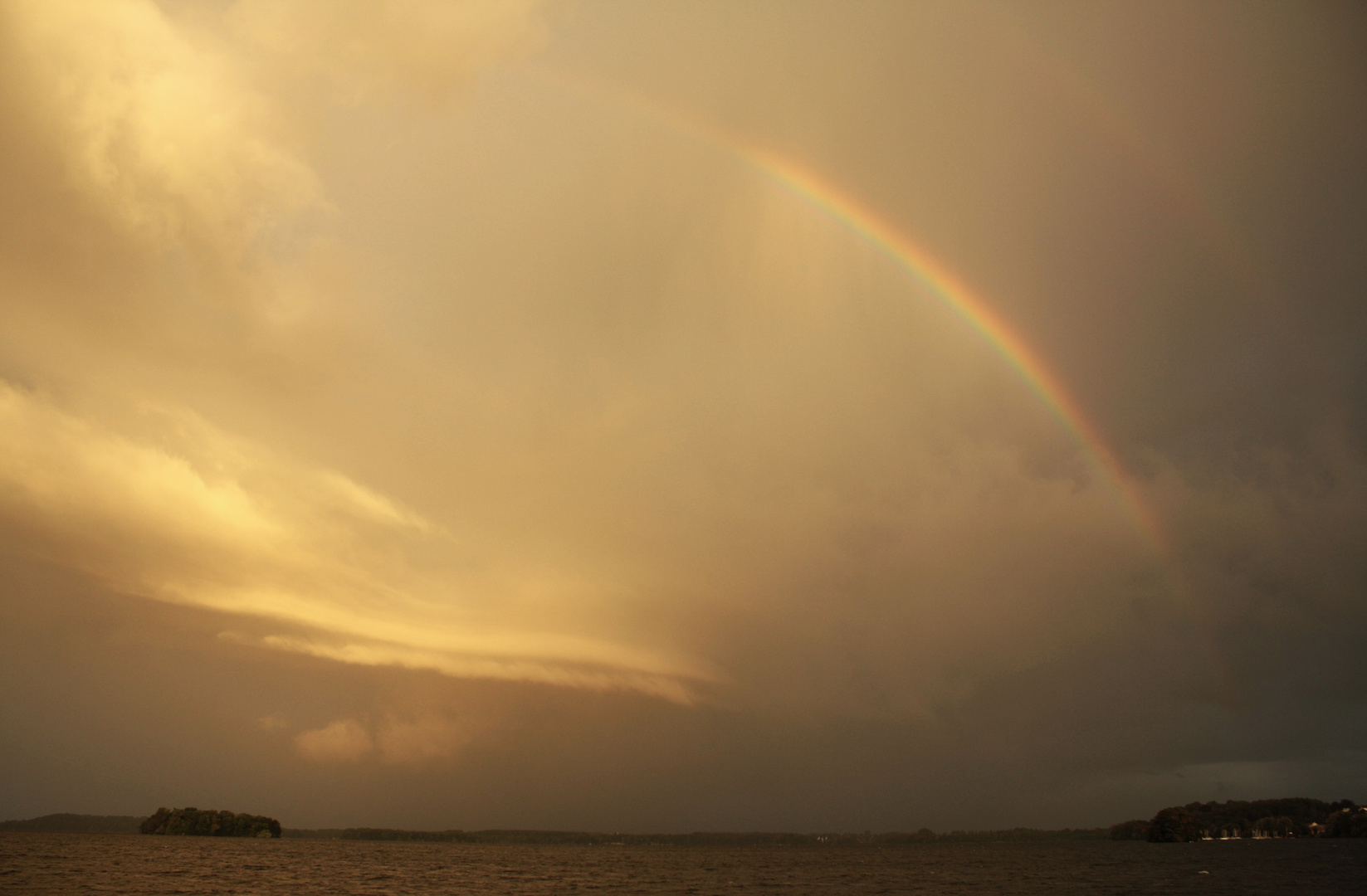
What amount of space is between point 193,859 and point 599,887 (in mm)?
92209

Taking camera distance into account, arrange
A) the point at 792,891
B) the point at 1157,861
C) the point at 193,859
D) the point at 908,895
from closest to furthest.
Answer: the point at 908,895 < the point at 792,891 < the point at 193,859 < the point at 1157,861

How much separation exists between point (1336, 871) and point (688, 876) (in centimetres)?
10438

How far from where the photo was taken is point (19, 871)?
104 m

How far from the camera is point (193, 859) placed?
149 m

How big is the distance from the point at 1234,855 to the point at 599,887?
16614 centimetres

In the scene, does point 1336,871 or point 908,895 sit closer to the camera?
point 908,895

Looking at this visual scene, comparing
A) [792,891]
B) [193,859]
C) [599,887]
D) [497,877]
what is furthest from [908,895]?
[193,859]

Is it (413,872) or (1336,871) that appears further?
(413,872)

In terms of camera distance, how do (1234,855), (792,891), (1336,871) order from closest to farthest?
(792,891) < (1336,871) < (1234,855)

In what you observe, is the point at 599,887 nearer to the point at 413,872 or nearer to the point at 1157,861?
the point at 413,872

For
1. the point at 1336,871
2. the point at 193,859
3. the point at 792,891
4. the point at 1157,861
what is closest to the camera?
the point at 792,891

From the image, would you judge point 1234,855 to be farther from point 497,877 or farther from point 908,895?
point 497,877

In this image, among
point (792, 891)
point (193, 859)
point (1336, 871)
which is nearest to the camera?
point (792, 891)

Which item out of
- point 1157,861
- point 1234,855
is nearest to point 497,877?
point 1157,861
